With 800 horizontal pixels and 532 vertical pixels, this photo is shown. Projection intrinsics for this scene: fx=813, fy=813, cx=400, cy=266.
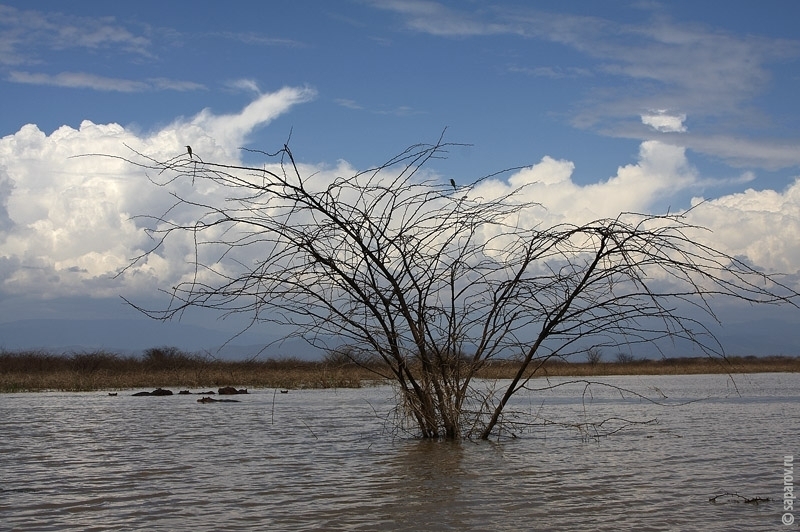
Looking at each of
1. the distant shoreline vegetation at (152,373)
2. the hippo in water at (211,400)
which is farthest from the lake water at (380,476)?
the distant shoreline vegetation at (152,373)

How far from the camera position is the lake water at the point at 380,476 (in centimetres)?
658

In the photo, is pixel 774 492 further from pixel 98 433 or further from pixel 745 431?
pixel 98 433

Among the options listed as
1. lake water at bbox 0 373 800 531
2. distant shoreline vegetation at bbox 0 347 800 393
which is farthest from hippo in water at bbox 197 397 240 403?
lake water at bbox 0 373 800 531

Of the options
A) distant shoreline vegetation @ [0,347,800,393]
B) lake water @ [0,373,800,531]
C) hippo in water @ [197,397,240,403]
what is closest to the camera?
Answer: lake water @ [0,373,800,531]

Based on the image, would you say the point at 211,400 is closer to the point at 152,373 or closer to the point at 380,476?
the point at 380,476

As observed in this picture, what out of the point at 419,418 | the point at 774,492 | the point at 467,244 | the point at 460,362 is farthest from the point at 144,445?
the point at 774,492

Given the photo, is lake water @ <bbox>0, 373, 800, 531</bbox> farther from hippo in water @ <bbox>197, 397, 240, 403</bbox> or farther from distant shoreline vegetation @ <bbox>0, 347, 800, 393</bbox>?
distant shoreline vegetation @ <bbox>0, 347, 800, 393</bbox>

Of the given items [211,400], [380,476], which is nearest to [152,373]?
[211,400]

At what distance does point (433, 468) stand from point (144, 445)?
5.17 m

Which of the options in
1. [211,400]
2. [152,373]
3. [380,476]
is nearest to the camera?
[380,476]

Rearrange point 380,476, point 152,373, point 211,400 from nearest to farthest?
point 380,476 → point 211,400 → point 152,373

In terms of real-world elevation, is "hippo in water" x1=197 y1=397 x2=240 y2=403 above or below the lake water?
below

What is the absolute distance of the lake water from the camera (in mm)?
6582

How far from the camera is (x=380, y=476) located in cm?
864
